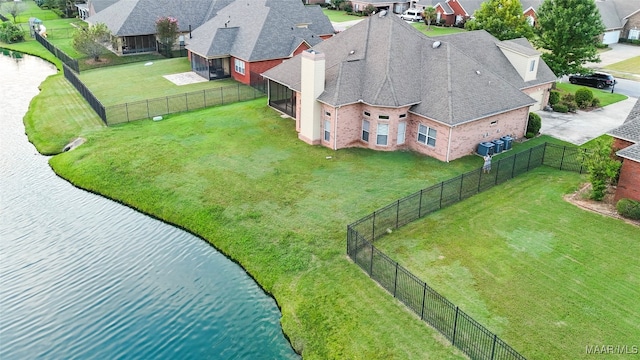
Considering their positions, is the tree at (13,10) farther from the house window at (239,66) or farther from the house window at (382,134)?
the house window at (382,134)

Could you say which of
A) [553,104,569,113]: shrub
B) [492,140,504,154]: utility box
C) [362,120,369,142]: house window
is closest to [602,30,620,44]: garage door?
[553,104,569,113]: shrub

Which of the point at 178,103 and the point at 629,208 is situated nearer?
the point at 629,208

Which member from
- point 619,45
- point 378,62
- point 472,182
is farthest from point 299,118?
point 619,45

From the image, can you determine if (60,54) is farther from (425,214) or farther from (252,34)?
(425,214)

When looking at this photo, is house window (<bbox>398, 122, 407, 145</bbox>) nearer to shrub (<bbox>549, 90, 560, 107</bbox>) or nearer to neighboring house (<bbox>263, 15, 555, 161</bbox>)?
neighboring house (<bbox>263, 15, 555, 161</bbox>)

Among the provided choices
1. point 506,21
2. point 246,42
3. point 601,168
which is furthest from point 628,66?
point 246,42


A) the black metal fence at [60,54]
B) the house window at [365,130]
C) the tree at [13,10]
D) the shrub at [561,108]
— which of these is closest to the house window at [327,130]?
the house window at [365,130]

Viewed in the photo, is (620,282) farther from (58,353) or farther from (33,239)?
(33,239)
